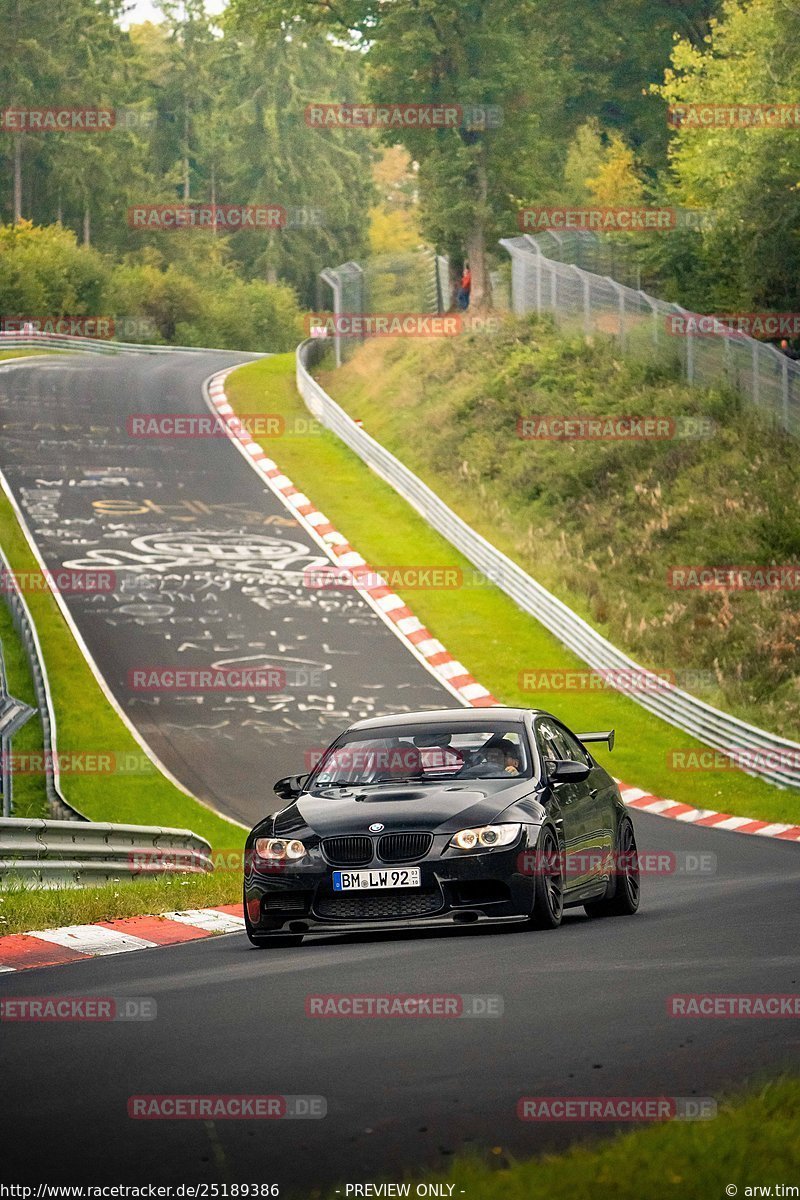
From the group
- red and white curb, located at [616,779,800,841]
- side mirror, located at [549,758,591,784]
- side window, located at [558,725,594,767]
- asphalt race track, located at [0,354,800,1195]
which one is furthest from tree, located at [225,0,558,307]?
side mirror, located at [549,758,591,784]

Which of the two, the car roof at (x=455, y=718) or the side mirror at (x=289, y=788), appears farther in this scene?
the car roof at (x=455, y=718)

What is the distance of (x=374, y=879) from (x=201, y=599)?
73.9ft

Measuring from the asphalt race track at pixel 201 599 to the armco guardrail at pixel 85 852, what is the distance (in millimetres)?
5485

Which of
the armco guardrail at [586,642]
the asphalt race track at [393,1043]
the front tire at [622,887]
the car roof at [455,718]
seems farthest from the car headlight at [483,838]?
the armco guardrail at [586,642]

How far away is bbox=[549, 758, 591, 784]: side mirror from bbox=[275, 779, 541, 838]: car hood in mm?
216

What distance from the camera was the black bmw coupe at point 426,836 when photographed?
10.9 metres

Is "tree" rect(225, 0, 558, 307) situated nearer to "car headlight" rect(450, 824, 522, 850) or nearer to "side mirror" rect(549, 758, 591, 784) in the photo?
"side mirror" rect(549, 758, 591, 784)

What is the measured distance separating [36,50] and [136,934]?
98.1 m

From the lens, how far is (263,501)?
40.7 metres

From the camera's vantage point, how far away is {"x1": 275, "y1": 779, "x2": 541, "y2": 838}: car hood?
1103cm

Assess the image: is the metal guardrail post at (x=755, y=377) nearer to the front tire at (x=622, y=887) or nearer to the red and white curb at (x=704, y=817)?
the red and white curb at (x=704, y=817)

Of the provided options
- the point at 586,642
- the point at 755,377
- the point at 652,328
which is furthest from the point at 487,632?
the point at 652,328

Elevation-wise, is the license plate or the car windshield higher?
the car windshield

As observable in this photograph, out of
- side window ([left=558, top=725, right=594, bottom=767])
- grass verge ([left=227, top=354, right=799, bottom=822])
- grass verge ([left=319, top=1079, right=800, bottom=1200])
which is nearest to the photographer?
grass verge ([left=319, top=1079, right=800, bottom=1200])
